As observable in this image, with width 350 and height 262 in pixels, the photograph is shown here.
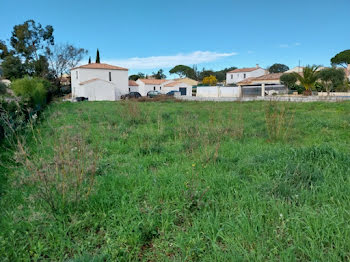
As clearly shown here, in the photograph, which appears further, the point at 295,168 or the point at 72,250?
the point at 295,168

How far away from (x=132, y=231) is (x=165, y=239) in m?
0.33

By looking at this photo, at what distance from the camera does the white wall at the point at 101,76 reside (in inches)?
1444

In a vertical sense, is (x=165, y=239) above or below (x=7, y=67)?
below

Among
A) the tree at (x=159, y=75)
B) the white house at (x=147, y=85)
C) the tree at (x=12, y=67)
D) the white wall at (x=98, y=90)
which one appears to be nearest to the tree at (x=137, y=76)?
the tree at (x=159, y=75)

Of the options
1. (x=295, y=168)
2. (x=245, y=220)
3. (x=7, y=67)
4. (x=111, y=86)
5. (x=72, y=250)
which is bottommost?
(x=72, y=250)

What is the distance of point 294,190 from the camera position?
2.71 m

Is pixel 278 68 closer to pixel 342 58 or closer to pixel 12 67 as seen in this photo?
pixel 342 58

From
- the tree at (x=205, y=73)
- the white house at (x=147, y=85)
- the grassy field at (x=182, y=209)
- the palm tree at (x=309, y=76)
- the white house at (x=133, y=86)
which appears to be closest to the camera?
the grassy field at (x=182, y=209)

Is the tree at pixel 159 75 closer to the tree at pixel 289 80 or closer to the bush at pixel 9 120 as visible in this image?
the tree at pixel 289 80

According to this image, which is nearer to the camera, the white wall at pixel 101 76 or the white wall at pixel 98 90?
the white wall at pixel 98 90

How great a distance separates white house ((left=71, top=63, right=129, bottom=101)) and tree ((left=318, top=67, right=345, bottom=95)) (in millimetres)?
26771


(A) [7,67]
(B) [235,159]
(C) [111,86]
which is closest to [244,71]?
(C) [111,86]

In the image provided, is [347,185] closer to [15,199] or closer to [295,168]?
[295,168]

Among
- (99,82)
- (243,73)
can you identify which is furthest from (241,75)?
(99,82)
